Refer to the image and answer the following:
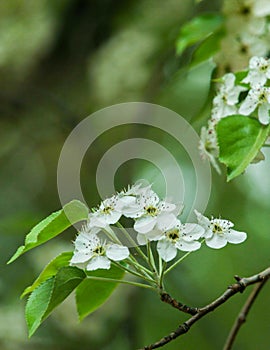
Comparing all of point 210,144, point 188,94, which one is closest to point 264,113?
point 210,144

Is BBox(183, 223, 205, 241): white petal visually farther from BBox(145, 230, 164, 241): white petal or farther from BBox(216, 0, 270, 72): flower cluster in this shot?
BBox(216, 0, 270, 72): flower cluster

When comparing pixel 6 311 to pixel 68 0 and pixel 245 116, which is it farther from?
pixel 245 116

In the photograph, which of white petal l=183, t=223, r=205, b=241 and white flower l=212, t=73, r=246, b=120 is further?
white flower l=212, t=73, r=246, b=120

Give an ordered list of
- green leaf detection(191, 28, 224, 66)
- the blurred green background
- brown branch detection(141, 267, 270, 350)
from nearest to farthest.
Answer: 1. brown branch detection(141, 267, 270, 350)
2. green leaf detection(191, 28, 224, 66)
3. the blurred green background

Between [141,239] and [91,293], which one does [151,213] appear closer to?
[141,239]

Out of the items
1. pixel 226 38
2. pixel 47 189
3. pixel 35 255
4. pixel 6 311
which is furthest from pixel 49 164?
pixel 226 38

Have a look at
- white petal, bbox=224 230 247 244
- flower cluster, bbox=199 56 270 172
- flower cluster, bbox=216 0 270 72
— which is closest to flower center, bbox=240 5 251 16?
flower cluster, bbox=216 0 270 72

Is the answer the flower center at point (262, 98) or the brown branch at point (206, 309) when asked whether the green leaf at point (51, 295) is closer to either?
the brown branch at point (206, 309)
